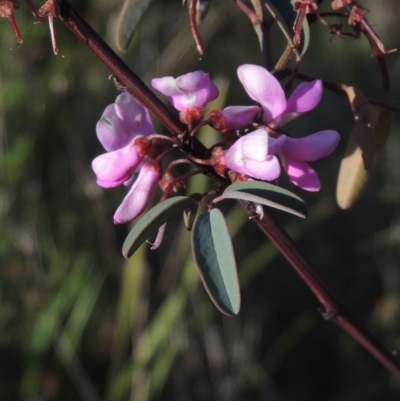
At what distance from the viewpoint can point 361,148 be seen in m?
0.59

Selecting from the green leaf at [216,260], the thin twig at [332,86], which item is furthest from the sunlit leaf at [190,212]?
the thin twig at [332,86]

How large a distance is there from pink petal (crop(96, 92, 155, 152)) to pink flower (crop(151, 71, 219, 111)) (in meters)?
0.03

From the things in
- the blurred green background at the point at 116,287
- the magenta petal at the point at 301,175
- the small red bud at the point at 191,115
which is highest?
the small red bud at the point at 191,115

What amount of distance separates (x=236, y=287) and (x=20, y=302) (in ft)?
4.13

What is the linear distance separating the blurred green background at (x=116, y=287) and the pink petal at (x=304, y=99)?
72 cm

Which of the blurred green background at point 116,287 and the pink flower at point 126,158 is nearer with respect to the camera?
the pink flower at point 126,158

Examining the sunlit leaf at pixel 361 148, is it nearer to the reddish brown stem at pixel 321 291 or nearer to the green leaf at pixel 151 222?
the reddish brown stem at pixel 321 291

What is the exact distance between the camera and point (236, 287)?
1.51 feet

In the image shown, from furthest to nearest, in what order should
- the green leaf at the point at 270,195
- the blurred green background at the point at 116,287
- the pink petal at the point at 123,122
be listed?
the blurred green background at the point at 116,287, the pink petal at the point at 123,122, the green leaf at the point at 270,195

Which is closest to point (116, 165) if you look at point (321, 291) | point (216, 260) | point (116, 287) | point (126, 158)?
point (126, 158)

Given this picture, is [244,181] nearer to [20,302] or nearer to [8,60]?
[20,302]

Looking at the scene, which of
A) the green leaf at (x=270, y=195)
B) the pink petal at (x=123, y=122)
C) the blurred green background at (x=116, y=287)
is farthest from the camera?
the blurred green background at (x=116, y=287)

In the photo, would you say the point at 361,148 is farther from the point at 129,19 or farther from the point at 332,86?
the point at 129,19

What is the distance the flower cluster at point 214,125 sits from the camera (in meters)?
0.51
